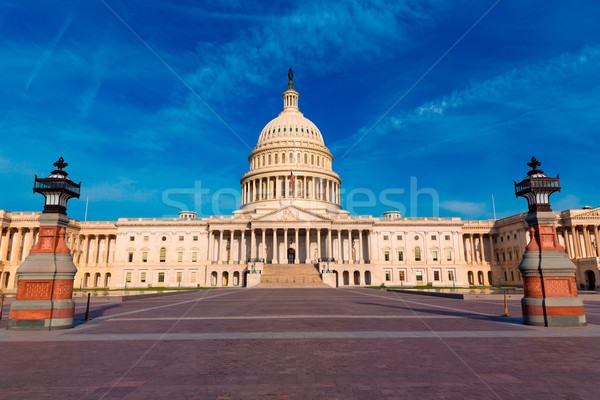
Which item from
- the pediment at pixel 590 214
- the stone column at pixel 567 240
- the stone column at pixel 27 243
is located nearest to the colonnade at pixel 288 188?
the stone column at pixel 27 243

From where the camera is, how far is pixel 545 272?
16.2m

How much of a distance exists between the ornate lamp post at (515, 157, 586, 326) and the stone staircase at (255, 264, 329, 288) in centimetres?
4684

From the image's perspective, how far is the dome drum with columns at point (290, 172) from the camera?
98.0 m

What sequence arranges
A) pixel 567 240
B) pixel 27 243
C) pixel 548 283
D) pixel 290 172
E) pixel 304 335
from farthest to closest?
pixel 290 172
pixel 27 243
pixel 567 240
pixel 548 283
pixel 304 335

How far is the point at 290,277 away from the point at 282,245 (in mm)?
21154

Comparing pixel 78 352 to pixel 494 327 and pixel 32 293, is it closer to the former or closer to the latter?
pixel 32 293

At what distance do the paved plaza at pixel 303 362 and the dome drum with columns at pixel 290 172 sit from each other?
3087 inches

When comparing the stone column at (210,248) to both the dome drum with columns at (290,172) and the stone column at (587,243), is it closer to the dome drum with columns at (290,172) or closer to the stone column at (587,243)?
the dome drum with columns at (290,172)

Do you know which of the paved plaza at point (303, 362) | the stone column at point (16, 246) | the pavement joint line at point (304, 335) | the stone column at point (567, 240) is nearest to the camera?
the paved plaza at point (303, 362)

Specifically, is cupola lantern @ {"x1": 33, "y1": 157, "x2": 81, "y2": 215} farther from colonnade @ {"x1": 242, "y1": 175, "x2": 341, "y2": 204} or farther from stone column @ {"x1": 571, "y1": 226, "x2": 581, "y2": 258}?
stone column @ {"x1": 571, "y1": 226, "x2": 581, "y2": 258}

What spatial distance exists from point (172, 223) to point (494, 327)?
81120 mm

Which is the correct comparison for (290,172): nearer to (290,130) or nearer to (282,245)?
(290,130)

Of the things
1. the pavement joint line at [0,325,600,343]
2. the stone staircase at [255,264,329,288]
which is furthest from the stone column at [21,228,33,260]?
the pavement joint line at [0,325,600,343]

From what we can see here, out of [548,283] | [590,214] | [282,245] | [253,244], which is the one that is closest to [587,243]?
[590,214]
